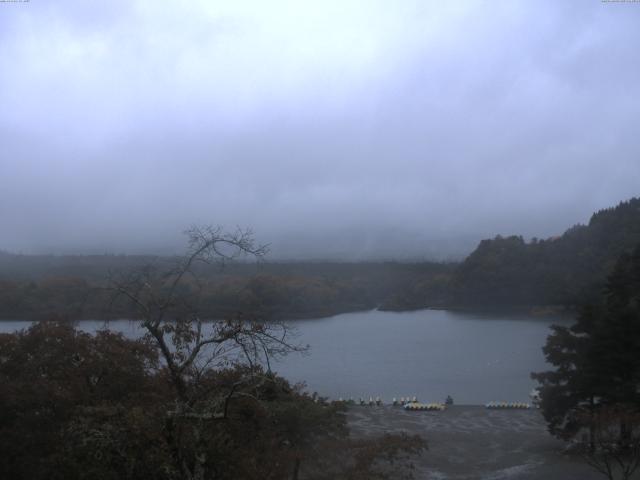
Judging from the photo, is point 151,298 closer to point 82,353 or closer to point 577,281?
point 82,353

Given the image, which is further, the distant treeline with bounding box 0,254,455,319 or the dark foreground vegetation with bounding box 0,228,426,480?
the distant treeline with bounding box 0,254,455,319

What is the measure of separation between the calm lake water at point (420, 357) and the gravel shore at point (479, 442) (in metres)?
2.46

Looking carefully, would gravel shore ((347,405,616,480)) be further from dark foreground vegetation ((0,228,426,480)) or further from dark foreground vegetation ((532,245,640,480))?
dark foreground vegetation ((0,228,426,480))

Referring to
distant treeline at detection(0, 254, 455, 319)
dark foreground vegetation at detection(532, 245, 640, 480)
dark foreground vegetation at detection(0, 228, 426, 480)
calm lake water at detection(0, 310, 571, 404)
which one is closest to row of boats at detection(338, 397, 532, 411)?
calm lake water at detection(0, 310, 571, 404)

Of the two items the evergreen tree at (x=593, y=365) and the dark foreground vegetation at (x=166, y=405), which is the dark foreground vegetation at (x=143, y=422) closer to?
the dark foreground vegetation at (x=166, y=405)

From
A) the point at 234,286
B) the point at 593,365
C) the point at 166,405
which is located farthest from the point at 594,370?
the point at 166,405

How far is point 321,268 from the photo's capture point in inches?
1750

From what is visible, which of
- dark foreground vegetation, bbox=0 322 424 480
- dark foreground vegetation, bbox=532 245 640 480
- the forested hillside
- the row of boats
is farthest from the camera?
the forested hillside

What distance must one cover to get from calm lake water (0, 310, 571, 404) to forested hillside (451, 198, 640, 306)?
2450 millimetres

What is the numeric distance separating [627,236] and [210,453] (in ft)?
126

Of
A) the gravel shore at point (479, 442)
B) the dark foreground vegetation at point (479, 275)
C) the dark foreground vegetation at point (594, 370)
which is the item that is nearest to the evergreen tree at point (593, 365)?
the dark foreground vegetation at point (594, 370)

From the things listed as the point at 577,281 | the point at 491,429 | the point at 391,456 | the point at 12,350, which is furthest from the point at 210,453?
the point at 577,281

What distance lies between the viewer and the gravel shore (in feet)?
37.2

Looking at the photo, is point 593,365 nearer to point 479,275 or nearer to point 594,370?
point 594,370
